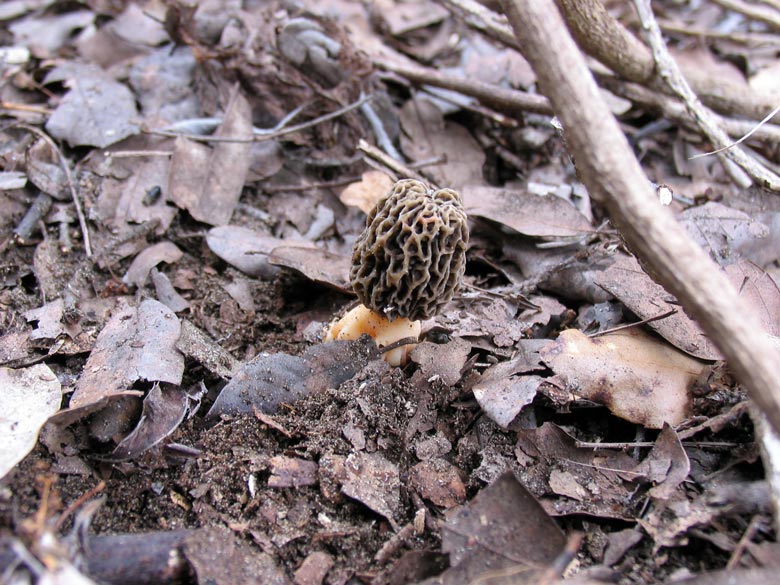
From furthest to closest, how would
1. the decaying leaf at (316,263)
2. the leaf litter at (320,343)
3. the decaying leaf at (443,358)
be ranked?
1. the decaying leaf at (316,263)
2. the decaying leaf at (443,358)
3. the leaf litter at (320,343)

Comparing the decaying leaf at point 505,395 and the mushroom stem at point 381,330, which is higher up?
the decaying leaf at point 505,395

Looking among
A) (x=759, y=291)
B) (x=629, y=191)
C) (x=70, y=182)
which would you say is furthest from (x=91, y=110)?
(x=759, y=291)

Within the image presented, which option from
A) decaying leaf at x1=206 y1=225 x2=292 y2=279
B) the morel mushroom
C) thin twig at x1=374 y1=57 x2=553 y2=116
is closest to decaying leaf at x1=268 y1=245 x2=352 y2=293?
decaying leaf at x1=206 y1=225 x2=292 y2=279

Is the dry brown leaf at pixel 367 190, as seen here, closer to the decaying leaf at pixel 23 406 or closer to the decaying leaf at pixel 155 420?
the decaying leaf at pixel 155 420

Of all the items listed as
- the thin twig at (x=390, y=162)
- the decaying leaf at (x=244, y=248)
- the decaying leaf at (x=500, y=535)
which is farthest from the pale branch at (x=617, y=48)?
the decaying leaf at (x=500, y=535)

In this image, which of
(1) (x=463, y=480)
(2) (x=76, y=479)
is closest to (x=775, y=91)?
(1) (x=463, y=480)

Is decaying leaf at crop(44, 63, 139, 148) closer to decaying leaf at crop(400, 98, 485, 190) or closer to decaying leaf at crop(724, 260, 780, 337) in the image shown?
decaying leaf at crop(400, 98, 485, 190)
